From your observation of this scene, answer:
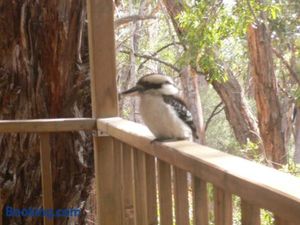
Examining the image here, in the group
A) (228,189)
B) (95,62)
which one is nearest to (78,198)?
(95,62)

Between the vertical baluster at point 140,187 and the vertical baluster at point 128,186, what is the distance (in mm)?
118

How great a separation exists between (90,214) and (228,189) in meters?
2.03

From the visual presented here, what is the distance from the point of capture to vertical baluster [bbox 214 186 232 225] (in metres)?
0.98

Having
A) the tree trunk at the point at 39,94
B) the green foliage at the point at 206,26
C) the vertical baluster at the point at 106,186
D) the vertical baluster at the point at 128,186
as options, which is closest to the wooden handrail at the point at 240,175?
the vertical baluster at the point at 128,186

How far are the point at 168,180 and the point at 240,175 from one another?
0.47m

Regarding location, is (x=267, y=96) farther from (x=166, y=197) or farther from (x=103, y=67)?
(x=166, y=197)

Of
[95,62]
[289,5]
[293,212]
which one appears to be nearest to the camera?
[293,212]

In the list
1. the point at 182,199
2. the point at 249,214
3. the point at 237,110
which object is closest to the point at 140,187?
the point at 182,199

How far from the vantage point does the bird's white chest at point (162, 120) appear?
150cm

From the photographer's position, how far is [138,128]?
1.73 m

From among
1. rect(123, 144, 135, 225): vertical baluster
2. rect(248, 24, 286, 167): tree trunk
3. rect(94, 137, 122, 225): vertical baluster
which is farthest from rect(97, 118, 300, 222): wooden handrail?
rect(248, 24, 286, 167): tree trunk

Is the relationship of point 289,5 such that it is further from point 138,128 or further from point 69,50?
point 138,128

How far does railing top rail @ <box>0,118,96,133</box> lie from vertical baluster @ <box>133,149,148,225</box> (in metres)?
0.58

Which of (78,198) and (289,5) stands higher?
(289,5)
